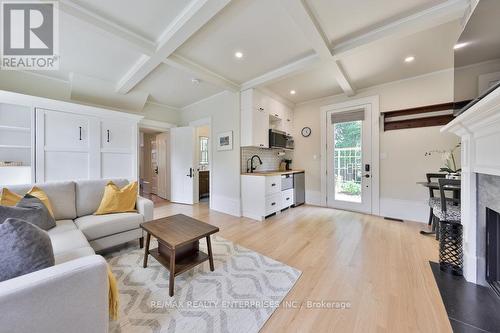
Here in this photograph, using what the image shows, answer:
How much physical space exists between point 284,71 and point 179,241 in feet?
9.29

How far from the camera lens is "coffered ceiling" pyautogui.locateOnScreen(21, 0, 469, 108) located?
182cm

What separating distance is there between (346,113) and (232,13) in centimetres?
313

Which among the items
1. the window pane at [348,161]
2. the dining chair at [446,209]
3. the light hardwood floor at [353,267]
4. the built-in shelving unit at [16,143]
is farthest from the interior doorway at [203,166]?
the dining chair at [446,209]

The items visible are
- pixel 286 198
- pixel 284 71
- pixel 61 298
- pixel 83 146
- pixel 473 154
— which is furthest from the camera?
pixel 286 198

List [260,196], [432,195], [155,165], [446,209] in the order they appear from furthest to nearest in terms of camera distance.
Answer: [155,165]
[260,196]
[432,195]
[446,209]

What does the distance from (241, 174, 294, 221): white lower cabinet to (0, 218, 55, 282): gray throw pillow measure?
2878 millimetres

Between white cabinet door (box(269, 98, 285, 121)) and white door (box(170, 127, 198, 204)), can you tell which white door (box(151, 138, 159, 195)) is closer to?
white door (box(170, 127, 198, 204))

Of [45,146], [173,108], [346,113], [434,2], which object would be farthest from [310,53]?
[45,146]

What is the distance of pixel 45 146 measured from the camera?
289 centimetres

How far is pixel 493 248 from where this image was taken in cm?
159

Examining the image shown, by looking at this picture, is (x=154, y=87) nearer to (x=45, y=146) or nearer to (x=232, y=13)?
(x=45, y=146)

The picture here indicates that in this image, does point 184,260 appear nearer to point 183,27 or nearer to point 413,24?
point 183,27

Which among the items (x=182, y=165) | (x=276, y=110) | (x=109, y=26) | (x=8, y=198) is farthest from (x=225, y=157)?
(x=8, y=198)

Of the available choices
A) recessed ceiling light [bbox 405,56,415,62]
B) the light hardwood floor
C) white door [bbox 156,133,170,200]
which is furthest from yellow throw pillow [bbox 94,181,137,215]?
recessed ceiling light [bbox 405,56,415,62]
